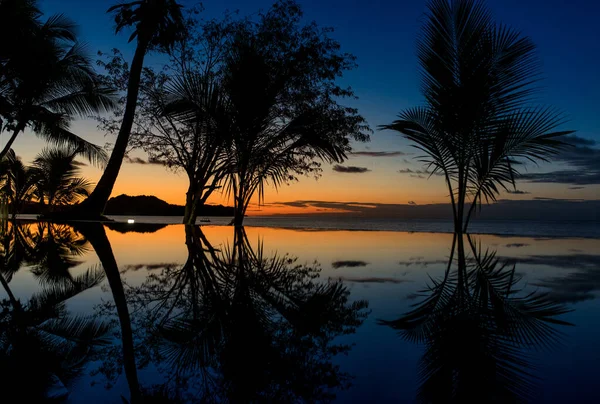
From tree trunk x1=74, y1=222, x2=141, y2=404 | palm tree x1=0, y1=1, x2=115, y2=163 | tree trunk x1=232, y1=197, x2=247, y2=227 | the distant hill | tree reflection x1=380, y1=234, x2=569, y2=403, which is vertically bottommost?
tree trunk x1=74, y1=222, x2=141, y2=404

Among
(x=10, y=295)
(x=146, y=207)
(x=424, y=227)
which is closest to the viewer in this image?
(x=10, y=295)

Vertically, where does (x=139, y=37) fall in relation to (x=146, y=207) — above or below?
above

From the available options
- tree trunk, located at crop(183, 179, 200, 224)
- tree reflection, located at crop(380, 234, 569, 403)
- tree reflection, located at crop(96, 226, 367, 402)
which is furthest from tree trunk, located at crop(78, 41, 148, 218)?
tree reflection, located at crop(380, 234, 569, 403)

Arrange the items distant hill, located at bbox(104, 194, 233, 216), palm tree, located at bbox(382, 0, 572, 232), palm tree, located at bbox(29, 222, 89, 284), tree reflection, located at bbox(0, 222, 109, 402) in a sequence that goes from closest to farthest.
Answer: tree reflection, located at bbox(0, 222, 109, 402), palm tree, located at bbox(29, 222, 89, 284), palm tree, located at bbox(382, 0, 572, 232), distant hill, located at bbox(104, 194, 233, 216)

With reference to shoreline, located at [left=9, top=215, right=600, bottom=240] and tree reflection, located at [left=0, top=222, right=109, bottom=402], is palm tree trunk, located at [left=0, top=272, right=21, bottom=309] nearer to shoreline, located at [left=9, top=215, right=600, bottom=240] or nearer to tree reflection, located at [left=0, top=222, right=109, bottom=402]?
tree reflection, located at [left=0, top=222, right=109, bottom=402]

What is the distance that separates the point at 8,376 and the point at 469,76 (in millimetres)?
7740

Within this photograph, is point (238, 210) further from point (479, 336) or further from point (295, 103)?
point (479, 336)

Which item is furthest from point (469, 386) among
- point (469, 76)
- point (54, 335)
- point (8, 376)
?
point (469, 76)

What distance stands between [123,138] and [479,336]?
1131 centimetres

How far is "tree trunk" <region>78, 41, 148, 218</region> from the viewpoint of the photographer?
11.0 metres

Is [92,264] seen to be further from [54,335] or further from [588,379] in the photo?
[588,379]

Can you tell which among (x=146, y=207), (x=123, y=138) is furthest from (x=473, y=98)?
(x=146, y=207)

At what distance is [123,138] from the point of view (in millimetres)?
10992

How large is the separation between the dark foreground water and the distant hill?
4244 cm
